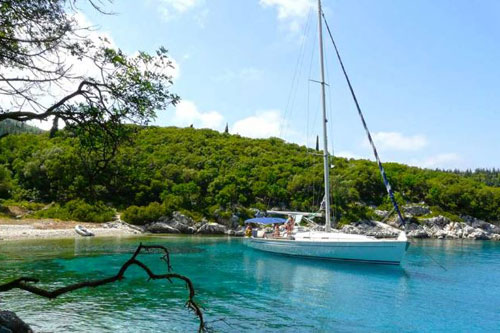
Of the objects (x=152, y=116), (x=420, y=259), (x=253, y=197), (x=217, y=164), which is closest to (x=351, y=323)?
(x=152, y=116)

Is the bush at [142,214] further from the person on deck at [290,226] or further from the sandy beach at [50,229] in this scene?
the person on deck at [290,226]

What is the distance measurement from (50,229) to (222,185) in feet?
101

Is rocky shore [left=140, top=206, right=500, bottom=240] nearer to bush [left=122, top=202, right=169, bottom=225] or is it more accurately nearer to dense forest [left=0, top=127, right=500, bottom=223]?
bush [left=122, top=202, right=169, bottom=225]

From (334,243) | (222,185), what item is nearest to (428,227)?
(222,185)

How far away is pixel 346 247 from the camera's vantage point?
28.1m

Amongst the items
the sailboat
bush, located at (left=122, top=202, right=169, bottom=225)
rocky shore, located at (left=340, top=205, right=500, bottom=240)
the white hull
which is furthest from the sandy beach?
rocky shore, located at (left=340, top=205, right=500, bottom=240)

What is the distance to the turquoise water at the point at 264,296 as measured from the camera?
45.2ft

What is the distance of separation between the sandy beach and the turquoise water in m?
9.78

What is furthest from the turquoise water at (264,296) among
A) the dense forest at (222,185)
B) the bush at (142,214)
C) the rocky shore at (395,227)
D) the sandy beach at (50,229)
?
the rocky shore at (395,227)

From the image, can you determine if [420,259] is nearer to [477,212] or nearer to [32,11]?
[32,11]

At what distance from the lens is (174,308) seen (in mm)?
15430

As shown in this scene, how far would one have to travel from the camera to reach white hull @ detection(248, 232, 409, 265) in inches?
1072

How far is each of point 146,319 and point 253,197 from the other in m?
56.9

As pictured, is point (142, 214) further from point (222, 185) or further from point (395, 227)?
point (395, 227)
